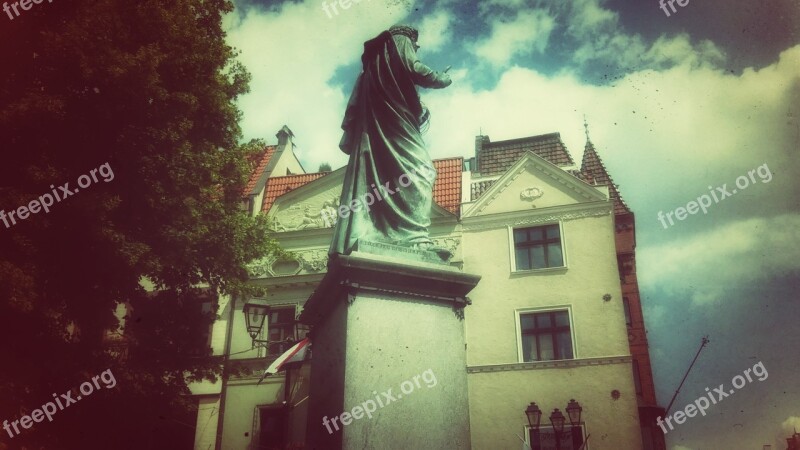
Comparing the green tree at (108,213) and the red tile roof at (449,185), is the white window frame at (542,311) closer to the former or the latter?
the red tile roof at (449,185)

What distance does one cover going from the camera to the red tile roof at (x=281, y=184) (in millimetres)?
21719

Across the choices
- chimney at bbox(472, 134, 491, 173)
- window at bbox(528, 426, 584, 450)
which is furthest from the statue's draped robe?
chimney at bbox(472, 134, 491, 173)

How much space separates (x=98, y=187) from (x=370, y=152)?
6452mm

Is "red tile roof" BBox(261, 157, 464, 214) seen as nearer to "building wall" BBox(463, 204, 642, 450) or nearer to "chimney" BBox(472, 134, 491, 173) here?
"chimney" BBox(472, 134, 491, 173)

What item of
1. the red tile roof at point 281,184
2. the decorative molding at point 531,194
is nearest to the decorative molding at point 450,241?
the decorative molding at point 531,194

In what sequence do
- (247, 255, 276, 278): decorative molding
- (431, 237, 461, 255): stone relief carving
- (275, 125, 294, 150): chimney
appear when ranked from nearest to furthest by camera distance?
(431, 237, 461, 255): stone relief carving < (247, 255, 276, 278): decorative molding < (275, 125, 294, 150): chimney

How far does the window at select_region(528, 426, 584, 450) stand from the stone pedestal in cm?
1250

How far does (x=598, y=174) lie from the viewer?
22797 millimetres

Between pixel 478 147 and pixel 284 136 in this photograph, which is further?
pixel 284 136

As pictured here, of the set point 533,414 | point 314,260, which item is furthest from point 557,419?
point 314,260

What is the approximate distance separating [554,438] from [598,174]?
37.6ft

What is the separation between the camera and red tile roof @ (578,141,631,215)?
72.7ft

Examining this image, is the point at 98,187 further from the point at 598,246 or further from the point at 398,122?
the point at 598,246

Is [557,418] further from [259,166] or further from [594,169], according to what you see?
[259,166]
